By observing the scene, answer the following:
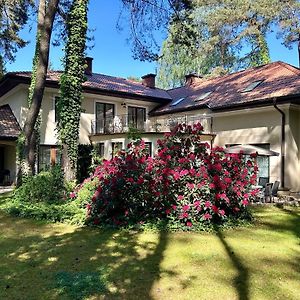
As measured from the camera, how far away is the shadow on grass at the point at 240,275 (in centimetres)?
432

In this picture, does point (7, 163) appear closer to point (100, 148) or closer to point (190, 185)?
point (100, 148)

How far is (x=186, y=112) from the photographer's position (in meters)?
20.7

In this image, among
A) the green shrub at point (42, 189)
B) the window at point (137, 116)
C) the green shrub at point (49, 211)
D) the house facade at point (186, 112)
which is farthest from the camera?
the window at point (137, 116)

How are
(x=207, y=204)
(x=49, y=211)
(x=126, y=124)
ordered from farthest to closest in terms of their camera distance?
(x=126, y=124), (x=49, y=211), (x=207, y=204)

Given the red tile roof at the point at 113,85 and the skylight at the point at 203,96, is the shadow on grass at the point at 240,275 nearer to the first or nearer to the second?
the skylight at the point at 203,96

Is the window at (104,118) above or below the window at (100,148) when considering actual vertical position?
above

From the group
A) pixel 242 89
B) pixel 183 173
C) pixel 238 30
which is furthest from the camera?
pixel 238 30

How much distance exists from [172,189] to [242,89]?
39.1 feet

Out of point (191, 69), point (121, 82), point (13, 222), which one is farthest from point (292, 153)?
point (191, 69)

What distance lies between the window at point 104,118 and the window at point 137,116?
118cm

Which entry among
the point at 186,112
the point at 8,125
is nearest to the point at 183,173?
the point at 186,112

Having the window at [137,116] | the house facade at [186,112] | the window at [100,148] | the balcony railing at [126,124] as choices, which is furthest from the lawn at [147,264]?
the window at [137,116]

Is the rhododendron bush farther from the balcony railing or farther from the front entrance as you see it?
the front entrance

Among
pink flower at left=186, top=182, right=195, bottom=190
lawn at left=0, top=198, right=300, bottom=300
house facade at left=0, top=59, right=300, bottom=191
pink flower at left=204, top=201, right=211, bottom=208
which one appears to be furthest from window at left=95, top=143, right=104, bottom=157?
pink flower at left=204, top=201, right=211, bottom=208
